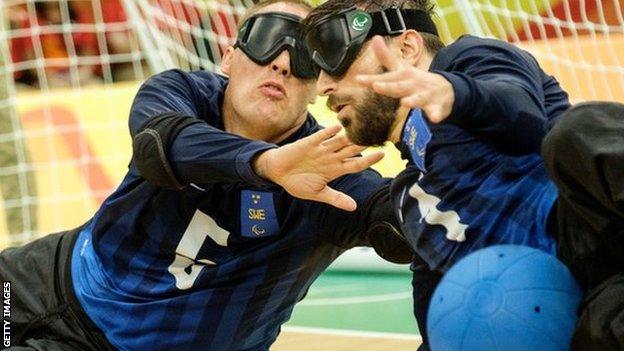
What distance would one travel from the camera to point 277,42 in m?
3.02

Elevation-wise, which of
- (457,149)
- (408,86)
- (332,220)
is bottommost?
(332,220)

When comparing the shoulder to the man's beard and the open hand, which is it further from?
the open hand

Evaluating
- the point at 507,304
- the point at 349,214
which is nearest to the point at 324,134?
the point at 507,304

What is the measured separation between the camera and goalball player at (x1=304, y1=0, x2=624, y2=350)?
1905 millimetres

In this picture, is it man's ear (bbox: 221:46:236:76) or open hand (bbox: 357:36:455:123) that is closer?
open hand (bbox: 357:36:455:123)

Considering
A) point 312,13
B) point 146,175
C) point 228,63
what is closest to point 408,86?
point 312,13

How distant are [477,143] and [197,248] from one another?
0.97 m

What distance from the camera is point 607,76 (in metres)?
5.27

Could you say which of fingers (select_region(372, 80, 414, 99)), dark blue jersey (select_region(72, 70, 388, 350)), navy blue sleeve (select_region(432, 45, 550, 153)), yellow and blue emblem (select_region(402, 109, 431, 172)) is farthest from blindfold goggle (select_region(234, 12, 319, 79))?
fingers (select_region(372, 80, 414, 99))

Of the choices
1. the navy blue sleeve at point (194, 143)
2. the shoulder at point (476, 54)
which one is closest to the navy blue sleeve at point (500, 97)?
the shoulder at point (476, 54)

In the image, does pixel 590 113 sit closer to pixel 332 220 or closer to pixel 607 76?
pixel 332 220

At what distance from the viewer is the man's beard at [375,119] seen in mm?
2477

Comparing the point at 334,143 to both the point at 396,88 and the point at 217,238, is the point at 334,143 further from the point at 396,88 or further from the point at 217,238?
the point at 217,238

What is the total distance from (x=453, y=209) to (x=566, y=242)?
0.27m
